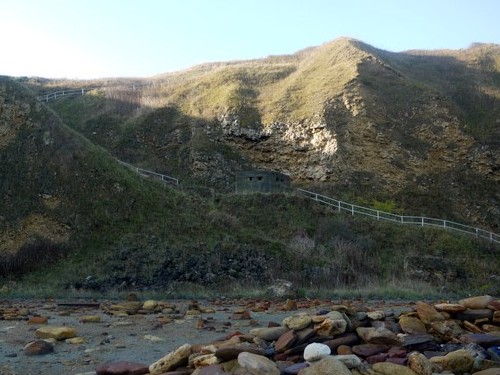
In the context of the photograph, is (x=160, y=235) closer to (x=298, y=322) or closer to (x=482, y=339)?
(x=298, y=322)

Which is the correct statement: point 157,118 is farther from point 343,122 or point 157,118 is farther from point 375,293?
point 375,293

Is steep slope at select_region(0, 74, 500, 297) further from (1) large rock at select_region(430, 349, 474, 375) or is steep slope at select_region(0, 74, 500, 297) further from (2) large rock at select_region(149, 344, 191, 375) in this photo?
(1) large rock at select_region(430, 349, 474, 375)

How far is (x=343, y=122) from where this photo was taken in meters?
47.3

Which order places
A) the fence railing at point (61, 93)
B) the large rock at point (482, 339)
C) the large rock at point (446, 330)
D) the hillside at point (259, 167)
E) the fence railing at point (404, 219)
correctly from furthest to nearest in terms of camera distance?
the fence railing at point (61, 93) < the fence railing at point (404, 219) < the hillside at point (259, 167) < the large rock at point (446, 330) < the large rock at point (482, 339)

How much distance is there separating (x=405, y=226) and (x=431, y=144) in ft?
49.5

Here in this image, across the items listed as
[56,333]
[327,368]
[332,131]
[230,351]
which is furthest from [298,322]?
[332,131]

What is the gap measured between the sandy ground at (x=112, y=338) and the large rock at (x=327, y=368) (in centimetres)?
230

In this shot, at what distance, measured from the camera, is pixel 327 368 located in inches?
162

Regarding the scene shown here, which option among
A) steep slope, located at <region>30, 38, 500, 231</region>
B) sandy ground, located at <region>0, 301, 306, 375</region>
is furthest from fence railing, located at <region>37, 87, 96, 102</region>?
sandy ground, located at <region>0, 301, 306, 375</region>

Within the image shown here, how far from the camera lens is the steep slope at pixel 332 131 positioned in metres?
43.1

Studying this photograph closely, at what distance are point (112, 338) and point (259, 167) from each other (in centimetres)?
3942

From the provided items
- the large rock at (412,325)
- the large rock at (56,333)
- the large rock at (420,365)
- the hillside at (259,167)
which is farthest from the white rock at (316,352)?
the hillside at (259,167)

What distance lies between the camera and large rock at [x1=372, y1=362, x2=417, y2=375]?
4242 millimetres

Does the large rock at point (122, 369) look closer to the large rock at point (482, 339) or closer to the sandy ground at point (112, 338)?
the sandy ground at point (112, 338)
